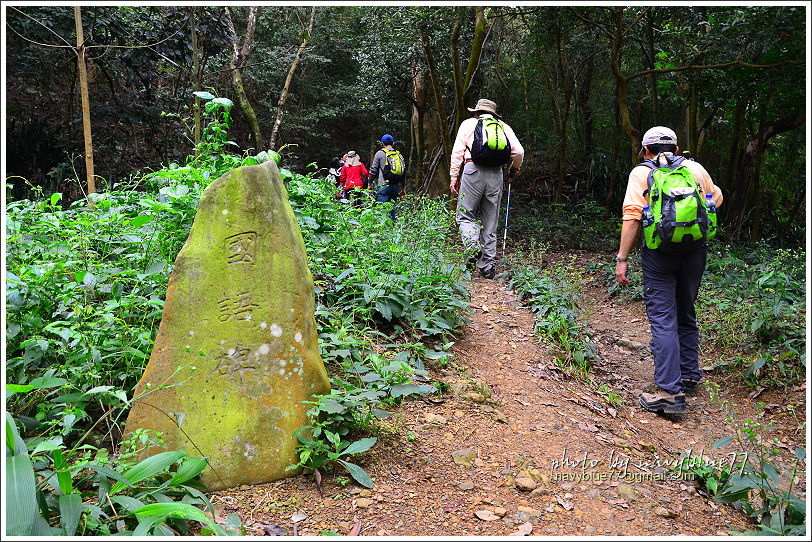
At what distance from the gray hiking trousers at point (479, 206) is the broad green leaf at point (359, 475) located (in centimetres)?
423

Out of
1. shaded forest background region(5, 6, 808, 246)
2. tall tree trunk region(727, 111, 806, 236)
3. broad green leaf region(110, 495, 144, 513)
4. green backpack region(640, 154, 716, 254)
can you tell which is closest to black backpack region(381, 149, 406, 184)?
shaded forest background region(5, 6, 808, 246)

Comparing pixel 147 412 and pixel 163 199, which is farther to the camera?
pixel 163 199

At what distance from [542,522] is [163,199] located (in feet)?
11.6

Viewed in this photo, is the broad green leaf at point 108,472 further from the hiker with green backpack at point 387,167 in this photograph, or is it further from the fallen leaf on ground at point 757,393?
the hiker with green backpack at point 387,167

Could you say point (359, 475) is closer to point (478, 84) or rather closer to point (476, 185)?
point (476, 185)

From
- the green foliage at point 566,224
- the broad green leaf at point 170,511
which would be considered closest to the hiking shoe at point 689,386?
the broad green leaf at point 170,511

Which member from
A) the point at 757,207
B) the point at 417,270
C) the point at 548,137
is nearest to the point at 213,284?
the point at 417,270

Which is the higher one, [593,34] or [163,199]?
[593,34]

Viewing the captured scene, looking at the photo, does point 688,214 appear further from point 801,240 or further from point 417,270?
point 801,240

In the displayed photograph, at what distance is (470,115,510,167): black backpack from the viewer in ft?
22.1

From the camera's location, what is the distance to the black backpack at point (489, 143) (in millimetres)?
6727

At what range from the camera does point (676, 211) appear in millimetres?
3984

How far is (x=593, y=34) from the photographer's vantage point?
1284cm

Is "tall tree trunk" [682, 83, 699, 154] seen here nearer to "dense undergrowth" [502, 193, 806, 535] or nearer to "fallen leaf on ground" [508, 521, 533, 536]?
"dense undergrowth" [502, 193, 806, 535]
